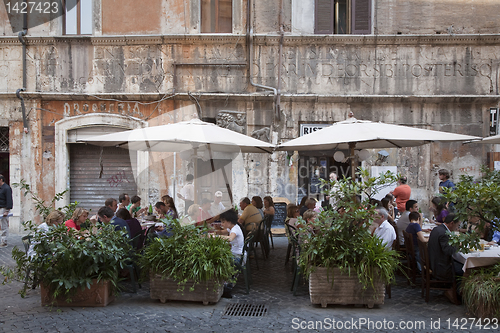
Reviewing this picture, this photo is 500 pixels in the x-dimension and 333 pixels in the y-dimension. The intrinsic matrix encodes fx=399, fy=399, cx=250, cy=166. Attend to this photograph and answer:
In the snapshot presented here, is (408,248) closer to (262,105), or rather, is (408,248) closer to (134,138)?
(134,138)

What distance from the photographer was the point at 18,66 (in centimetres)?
1111

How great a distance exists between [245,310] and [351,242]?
1.55 metres

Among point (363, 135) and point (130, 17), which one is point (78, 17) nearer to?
point (130, 17)

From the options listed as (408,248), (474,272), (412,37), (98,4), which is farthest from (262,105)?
(474,272)

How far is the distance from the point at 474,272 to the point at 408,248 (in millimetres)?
1155

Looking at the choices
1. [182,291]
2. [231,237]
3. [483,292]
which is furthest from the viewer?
[231,237]

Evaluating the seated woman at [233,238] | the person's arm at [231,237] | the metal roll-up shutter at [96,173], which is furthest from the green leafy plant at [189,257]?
the metal roll-up shutter at [96,173]

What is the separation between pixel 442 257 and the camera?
504cm

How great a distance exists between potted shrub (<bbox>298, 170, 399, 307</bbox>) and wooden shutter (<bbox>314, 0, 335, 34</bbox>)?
7305mm

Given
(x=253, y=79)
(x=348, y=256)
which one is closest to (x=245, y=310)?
(x=348, y=256)

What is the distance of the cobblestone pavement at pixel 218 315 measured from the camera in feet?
14.3

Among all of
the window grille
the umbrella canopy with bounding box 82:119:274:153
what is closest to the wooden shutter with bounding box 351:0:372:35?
the umbrella canopy with bounding box 82:119:274:153

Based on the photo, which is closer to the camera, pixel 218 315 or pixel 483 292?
pixel 483 292

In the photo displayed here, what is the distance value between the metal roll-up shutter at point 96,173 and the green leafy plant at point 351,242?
25.3 ft
